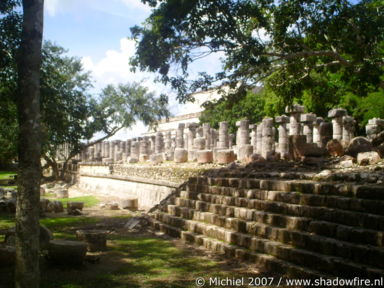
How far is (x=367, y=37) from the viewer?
25.9 feet

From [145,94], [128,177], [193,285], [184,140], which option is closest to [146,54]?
[193,285]

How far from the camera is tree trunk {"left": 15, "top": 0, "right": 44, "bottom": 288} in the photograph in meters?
4.09

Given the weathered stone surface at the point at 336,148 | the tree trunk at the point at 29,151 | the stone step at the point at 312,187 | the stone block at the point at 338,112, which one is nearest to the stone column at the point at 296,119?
the stone block at the point at 338,112

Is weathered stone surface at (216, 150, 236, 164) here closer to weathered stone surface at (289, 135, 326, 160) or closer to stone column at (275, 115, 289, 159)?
stone column at (275, 115, 289, 159)

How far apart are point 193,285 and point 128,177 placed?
1116 cm

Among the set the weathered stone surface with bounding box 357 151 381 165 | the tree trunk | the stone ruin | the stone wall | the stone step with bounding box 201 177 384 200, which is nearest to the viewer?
the tree trunk

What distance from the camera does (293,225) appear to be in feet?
19.9

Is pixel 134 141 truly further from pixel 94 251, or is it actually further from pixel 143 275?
pixel 143 275

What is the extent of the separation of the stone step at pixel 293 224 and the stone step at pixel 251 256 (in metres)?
0.46

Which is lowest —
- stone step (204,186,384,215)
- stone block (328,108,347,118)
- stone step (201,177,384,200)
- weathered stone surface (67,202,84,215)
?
weathered stone surface (67,202,84,215)

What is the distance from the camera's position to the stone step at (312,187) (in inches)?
222

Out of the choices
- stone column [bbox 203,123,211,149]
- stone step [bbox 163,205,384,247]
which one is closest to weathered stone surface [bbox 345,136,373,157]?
stone step [bbox 163,205,384,247]

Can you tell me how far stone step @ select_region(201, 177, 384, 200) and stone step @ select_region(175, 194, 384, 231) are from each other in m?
0.39

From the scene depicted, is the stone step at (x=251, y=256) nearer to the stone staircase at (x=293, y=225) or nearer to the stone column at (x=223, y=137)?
the stone staircase at (x=293, y=225)
